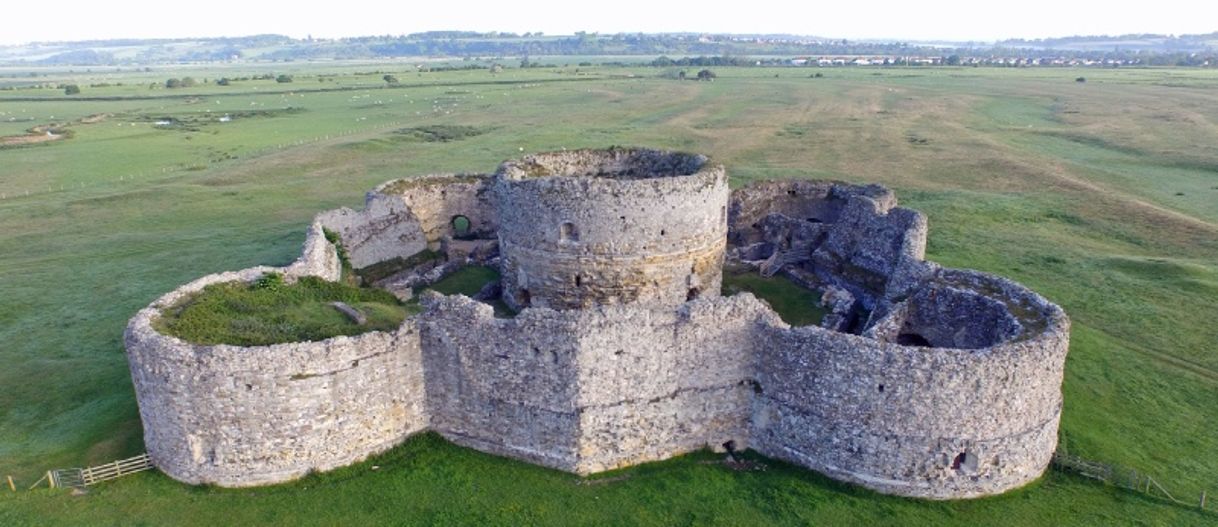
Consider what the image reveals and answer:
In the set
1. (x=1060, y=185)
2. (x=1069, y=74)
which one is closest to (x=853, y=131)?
(x=1060, y=185)

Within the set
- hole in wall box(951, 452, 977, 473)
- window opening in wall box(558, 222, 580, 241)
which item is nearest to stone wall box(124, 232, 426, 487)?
window opening in wall box(558, 222, 580, 241)

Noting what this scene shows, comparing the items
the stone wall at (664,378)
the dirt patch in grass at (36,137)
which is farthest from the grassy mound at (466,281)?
the dirt patch in grass at (36,137)

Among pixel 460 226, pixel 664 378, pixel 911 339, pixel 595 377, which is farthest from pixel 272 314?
pixel 460 226

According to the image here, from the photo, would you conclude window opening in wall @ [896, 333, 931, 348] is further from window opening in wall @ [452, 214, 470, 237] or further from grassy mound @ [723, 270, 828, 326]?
window opening in wall @ [452, 214, 470, 237]

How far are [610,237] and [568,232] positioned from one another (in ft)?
5.09

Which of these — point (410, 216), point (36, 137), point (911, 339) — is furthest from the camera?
point (36, 137)

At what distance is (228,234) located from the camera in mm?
43375

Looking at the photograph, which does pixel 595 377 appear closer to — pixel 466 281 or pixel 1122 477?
pixel 1122 477

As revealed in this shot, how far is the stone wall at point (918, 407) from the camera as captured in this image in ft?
58.4

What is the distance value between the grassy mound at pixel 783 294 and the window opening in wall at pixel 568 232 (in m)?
8.10

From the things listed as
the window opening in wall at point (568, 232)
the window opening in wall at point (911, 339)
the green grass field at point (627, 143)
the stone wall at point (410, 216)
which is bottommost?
the green grass field at point (627, 143)

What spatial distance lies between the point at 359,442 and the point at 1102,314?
28.1 metres

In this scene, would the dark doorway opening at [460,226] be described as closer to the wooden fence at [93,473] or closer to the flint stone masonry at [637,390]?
the flint stone masonry at [637,390]

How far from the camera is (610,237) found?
26.4 meters
